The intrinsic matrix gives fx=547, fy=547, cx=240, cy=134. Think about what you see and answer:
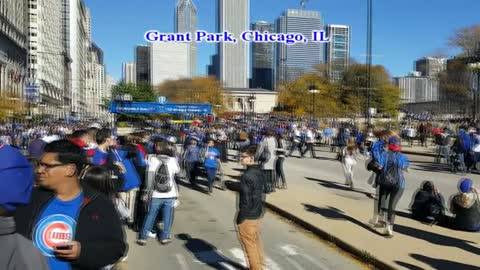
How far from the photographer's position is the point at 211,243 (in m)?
8.99

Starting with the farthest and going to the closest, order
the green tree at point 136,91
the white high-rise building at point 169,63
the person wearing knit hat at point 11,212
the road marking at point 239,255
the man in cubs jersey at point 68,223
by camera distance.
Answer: the white high-rise building at point 169,63, the green tree at point 136,91, the road marking at point 239,255, the man in cubs jersey at point 68,223, the person wearing knit hat at point 11,212

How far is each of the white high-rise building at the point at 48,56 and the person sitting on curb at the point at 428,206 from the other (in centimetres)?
9433

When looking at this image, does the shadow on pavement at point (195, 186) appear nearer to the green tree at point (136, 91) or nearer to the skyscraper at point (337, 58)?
the green tree at point (136, 91)

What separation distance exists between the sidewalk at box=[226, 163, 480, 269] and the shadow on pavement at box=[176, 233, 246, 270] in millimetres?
1945

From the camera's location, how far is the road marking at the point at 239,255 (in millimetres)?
7746

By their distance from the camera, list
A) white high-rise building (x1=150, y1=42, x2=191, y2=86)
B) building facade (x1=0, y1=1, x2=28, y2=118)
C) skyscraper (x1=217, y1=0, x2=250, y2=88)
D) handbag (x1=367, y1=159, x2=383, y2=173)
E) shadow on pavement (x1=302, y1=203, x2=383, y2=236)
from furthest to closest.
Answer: white high-rise building (x1=150, y1=42, x2=191, y2=86) < skyscraper (x1=217, y1=0, x2=250, y2=88) < building facade (x1=0, y1=1, x2=28, y2=118) < shadow on pavement (x1=302, y1=203, x2=383, y2=236) < handbag (x1=367, y1=159, x2=383, y2=173)

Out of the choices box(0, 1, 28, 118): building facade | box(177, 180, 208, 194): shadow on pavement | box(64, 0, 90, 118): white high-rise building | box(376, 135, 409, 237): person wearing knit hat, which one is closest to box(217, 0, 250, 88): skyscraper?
box(0, 1, 28, 118): building facade

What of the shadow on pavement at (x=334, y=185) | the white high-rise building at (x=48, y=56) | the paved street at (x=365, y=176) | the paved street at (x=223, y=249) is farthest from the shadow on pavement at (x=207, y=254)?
the white high-rise building at (x=48, y=56)

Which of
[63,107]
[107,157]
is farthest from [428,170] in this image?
[63,107]

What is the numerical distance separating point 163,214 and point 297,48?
106m

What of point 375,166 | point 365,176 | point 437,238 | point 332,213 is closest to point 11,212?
point 437,238

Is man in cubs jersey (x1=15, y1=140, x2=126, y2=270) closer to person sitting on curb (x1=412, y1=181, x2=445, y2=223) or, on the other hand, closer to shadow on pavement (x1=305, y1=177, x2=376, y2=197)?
person sitting on curb (x1=412, y1=181, x2=445, y2=223)

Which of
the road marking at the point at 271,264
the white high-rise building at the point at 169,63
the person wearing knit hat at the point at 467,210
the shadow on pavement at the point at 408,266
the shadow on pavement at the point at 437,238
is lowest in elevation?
the road marking at the point at 271,264

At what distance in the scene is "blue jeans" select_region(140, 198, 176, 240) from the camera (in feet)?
27.9
